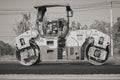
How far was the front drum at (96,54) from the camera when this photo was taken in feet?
15.3

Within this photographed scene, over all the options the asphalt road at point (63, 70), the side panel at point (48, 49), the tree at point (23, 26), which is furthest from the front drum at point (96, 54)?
the tree at point (23, 26)

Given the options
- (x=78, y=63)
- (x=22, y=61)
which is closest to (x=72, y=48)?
(x=78, y=63)

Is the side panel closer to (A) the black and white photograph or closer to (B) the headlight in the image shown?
(A) the black and white photograph

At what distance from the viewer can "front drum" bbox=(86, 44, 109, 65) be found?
15.3ft

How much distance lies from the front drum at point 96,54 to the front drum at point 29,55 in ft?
3.50

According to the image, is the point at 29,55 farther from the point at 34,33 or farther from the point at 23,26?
the point at 23,26

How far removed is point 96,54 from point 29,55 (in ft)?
4.62

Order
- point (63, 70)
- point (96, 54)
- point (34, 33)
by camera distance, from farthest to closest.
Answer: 1. point (34, 33)
2. point (96, 54)
3. point (63, 70)

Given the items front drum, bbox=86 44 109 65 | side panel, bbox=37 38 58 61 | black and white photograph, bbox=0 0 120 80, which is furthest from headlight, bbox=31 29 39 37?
front drum, bbox=86 44 109 65

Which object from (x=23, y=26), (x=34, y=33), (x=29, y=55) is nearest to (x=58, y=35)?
(x=34, y=33)

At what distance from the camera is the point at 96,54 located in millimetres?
4699

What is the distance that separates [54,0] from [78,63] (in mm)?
1493

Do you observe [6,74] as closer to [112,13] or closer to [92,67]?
[92,67]

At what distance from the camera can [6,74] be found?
4.30 metres
